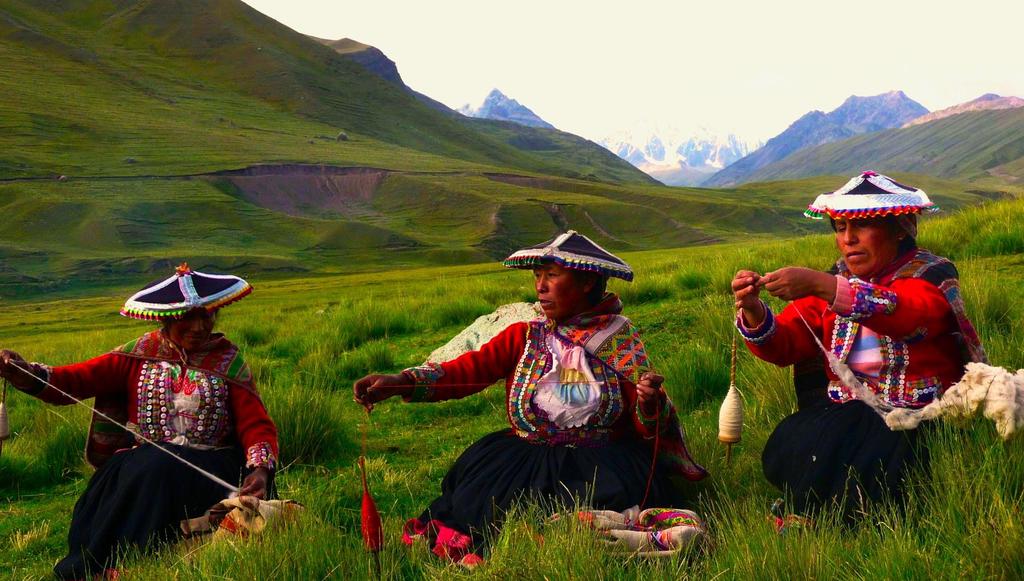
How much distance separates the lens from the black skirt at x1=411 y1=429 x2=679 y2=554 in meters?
3.94

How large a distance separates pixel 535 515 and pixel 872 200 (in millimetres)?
1957

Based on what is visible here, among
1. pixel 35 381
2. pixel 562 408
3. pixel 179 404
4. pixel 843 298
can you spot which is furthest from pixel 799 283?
pixel 35 381

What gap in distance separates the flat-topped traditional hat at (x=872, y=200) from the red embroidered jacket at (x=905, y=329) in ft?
0.83

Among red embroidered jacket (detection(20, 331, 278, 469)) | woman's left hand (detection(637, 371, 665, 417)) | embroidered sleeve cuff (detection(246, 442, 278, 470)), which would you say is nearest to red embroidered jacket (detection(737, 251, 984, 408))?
woman's left hand (detection(637, 371, 665, 417))

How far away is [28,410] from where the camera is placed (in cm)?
848

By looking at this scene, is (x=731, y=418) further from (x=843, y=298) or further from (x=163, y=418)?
(x=163, y=418)

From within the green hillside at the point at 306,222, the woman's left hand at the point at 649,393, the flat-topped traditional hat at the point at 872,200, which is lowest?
the green hillside at the point at 306,222

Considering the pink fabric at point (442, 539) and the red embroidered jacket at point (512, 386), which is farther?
the red embroidered jacket at point (512, 386)

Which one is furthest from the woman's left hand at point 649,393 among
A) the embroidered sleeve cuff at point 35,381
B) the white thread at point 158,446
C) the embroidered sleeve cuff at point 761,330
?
the embroidered sleeve cuff at point 35,381

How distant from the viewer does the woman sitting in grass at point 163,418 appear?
418 centimetres

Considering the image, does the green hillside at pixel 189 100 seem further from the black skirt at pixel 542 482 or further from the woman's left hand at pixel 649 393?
the woman's left hand at pixel 649 393

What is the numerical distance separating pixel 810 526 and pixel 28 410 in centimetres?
773

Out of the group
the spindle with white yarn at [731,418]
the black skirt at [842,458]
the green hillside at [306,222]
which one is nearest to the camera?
the black skirt at [842,458]

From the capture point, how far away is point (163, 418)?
14.7 ft
